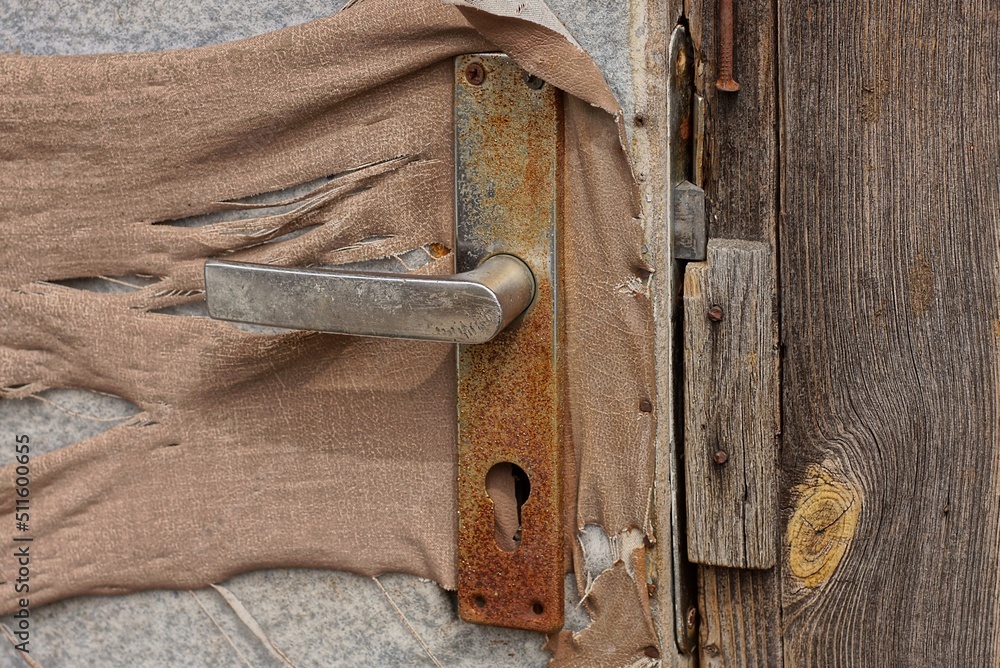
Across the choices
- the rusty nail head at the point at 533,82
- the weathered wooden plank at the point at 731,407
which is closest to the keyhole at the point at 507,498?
the weathered wooden plank at the point at 731,407

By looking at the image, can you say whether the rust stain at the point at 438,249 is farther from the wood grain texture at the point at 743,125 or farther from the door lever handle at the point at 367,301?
the wood grain texture at the point at 743,125

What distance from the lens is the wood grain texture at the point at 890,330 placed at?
58cm

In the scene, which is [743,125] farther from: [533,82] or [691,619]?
[691,619]

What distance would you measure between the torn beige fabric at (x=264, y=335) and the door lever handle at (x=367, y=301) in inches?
3.6

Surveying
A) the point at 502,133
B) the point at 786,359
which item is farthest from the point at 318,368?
the point at 786,359

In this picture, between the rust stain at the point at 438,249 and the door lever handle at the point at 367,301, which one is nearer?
the door lever handle at the point at 367,301

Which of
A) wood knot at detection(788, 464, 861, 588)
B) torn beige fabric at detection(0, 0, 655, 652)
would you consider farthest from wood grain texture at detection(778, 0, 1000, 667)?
torn beige fabric at detection(0, 0, 655, 652)

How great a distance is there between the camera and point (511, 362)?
25.1 inches

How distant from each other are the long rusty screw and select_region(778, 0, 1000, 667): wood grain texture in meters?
→ 0.03

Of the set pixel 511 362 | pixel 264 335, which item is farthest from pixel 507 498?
pixel 264 335

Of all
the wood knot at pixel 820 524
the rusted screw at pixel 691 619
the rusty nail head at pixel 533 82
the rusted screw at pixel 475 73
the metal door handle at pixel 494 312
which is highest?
the rusted screw at pixel 475 73

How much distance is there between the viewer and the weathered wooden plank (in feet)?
1.99

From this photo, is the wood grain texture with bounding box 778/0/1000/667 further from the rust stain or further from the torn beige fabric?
the rust stain

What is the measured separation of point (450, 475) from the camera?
0.67m
